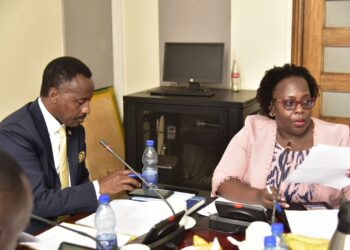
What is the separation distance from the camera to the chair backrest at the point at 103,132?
138 inches

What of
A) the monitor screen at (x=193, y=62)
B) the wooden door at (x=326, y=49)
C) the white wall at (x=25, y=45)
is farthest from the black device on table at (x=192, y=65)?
the white wall at (x=25, y=45)

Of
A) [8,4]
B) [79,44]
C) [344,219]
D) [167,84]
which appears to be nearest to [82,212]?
[344,219]

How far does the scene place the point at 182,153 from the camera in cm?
353

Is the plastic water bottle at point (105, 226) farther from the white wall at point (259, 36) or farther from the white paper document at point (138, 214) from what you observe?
the white wall at point (259, 36)

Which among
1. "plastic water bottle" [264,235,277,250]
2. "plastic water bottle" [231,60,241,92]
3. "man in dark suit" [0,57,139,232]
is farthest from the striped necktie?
"plastic water bottle" [231,60,241,92]

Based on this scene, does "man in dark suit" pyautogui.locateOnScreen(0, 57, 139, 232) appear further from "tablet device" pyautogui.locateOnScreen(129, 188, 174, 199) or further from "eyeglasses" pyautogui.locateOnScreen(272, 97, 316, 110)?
"eyeglasses" pyautogui.locateOnScreen(272, 97, 316, 110)

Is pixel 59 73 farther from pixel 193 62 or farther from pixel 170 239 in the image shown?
pixel 193 62

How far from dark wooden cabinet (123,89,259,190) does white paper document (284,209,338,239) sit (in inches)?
57.8

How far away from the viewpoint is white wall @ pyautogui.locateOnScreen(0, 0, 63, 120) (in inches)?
116

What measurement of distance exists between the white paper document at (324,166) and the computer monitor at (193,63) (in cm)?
173

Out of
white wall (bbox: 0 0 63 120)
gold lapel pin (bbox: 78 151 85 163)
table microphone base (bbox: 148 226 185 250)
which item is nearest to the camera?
table microphone base (bbox: 148 226 185 250)

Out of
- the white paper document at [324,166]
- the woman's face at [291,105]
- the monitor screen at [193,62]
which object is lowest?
the white paper document at [324,166]

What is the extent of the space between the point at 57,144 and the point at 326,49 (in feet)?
6.80

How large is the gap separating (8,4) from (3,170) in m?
2.42
